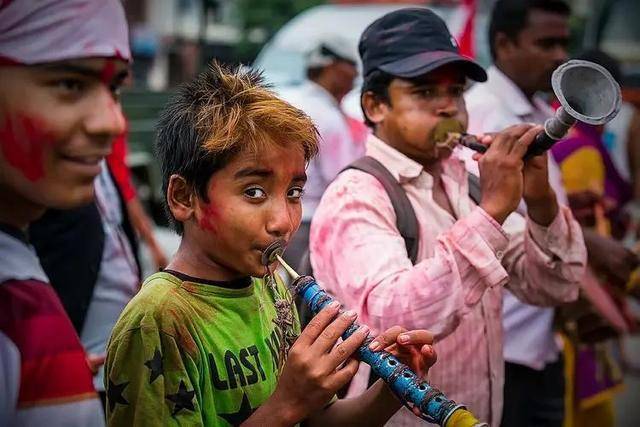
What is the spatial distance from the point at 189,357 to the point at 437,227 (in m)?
1.00

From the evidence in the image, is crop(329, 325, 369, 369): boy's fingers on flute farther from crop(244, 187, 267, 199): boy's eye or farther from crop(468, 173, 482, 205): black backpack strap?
crop(468, 173, 482, 205): black backpack strap

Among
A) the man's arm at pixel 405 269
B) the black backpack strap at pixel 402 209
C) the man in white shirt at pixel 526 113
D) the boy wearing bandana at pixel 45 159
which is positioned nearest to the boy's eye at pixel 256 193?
the boy wearing bandana at pixel 45 159

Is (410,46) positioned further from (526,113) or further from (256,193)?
(526,113)

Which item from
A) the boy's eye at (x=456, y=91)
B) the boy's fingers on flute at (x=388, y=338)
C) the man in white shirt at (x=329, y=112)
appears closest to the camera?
the boy's fingers on flute at (x=388, y=338)

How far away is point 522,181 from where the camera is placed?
2.44 metres

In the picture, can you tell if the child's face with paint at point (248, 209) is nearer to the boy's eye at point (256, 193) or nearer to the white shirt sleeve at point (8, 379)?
the boy's eye at point (256, 193)

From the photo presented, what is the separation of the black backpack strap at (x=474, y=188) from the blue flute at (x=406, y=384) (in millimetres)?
1025

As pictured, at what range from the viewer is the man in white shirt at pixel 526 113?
3.70 metres

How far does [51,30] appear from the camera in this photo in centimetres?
153

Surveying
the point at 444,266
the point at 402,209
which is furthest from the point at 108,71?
the point at 402,209

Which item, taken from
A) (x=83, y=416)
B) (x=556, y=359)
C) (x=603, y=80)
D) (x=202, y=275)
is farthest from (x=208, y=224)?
(x=556, y=359)

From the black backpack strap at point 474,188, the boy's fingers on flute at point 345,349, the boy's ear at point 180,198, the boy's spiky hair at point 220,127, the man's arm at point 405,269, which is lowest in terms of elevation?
the black backpack strap at point 474,188

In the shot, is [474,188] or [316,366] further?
[474,188]

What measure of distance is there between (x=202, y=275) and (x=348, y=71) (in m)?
4.29
